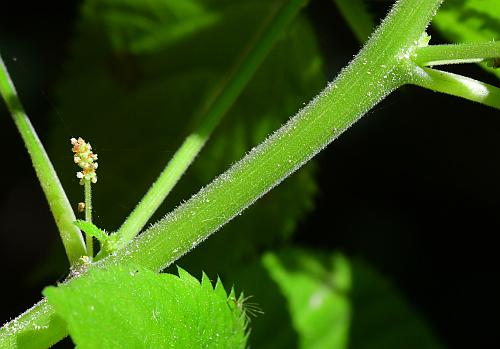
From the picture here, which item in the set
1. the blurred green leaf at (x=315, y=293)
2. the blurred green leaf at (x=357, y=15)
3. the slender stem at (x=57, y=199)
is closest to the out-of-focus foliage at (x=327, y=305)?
the blurred green leaf at (x=315, y=293)

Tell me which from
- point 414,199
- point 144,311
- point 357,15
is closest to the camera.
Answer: point 144,311

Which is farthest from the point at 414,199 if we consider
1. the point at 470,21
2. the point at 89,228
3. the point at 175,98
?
the point at 89,228

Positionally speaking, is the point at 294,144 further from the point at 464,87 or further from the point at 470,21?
the point at 470,21

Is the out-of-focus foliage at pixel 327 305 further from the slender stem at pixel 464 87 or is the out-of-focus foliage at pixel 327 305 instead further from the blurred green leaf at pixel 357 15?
the slender stem at pixel 464 87

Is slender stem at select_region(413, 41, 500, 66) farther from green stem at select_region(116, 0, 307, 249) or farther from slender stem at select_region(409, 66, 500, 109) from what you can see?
green stem at select_region(116, 0, 307, 249)

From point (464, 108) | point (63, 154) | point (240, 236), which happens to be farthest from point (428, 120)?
point (63, 154)

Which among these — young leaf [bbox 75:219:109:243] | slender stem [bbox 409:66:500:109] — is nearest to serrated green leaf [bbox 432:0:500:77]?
slender stem [bbox 409:66:500:109]

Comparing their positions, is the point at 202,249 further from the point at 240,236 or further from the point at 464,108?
the point at 464,108
